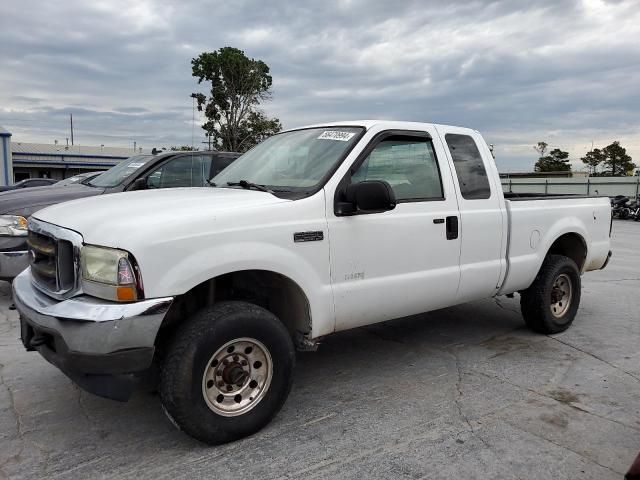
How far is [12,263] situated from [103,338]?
12.7 ft

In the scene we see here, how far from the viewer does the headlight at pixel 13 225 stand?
6027 mm

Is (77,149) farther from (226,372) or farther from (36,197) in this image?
(226,372)

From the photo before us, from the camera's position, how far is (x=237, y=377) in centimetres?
322

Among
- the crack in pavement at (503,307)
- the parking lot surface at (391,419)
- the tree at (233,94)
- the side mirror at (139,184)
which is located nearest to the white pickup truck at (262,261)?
the parking lot surface at (391,419)

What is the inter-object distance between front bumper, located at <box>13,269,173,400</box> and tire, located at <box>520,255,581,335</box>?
3.74m

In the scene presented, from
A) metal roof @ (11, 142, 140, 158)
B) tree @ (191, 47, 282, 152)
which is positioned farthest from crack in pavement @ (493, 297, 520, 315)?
metal roof @ (11, 142, 140, 158)

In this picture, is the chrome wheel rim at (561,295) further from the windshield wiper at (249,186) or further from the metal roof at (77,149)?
the metal roof at (77,149)

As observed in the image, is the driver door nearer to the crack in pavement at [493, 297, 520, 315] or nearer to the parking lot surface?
the parking lot surface

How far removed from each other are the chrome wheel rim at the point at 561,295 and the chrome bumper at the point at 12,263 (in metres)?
5.51

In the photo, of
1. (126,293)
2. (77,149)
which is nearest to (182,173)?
(126,293)

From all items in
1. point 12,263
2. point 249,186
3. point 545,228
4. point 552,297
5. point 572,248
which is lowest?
point 552,297

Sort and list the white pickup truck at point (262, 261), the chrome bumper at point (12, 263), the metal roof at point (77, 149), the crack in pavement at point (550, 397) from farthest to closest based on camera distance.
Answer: the metal roof at point (77, 149), the chrome bumper at point (12, 263), the crack in pavement at point (550, 397), the white pickup truck at point (262, 261)

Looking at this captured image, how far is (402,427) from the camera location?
135 inches

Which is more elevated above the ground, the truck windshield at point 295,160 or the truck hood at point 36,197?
the truck windshield at point 295,160
